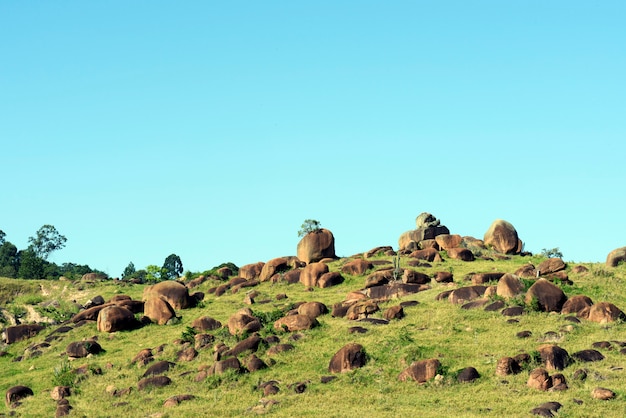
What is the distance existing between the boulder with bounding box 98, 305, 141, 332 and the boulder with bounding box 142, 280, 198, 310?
4296 mm

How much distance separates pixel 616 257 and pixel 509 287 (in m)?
15.7

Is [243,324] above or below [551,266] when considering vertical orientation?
below

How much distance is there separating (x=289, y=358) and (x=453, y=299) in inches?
474

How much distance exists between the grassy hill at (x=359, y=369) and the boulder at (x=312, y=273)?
330cm

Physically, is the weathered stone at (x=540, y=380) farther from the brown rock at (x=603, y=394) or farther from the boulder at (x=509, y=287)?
the boulder at (x=509, y=287)

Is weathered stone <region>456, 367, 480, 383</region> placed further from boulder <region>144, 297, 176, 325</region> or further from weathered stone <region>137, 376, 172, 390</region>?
boulder <region>144, 297, 176, 325</region>

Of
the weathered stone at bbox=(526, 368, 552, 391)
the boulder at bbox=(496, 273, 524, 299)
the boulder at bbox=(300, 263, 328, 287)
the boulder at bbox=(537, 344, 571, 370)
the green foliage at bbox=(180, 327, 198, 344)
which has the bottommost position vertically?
the weathered stone at bbox=(526, 368, 552, 391)

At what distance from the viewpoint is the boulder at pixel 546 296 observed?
49.5m

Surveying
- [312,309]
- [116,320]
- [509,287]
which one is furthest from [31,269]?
[509,287]

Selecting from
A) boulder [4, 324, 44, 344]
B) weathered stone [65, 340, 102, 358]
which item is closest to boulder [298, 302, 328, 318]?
weathered stone [65, 340, 102, 358]

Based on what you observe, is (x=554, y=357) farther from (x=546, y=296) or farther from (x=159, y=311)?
(x=159, y=311)

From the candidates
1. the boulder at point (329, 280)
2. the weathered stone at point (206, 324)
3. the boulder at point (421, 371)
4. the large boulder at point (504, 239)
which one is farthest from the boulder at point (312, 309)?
the large boulder at point (504, 239)

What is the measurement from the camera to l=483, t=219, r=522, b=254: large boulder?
74.4m

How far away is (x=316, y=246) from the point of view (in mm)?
73188
